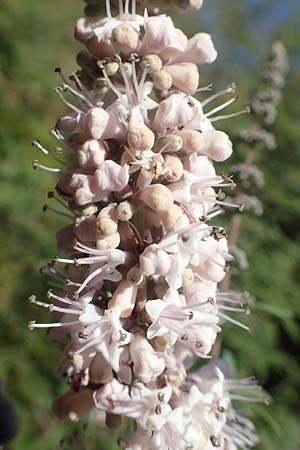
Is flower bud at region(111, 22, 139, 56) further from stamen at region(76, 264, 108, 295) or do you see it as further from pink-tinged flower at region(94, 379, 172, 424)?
pink-tinged flower at region(94, 379, 172, 424)

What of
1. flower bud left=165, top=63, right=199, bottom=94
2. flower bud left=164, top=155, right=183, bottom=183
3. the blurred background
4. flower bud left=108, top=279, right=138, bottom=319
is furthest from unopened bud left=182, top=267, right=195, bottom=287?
the blurred background

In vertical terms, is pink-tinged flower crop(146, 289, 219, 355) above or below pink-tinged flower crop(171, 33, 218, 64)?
below

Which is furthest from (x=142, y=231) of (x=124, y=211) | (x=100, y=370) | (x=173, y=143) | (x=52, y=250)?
(x=52, y=250)

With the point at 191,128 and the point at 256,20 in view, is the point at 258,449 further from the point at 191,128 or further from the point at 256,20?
the point at 256,20

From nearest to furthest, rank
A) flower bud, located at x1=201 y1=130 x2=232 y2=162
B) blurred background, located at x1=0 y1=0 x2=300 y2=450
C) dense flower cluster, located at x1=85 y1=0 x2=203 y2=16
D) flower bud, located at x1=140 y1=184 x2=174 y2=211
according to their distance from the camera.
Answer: flower bud, located at x1=140 y1=184 x2=174 y2=211
flower bud, located at x1=201 y1=130 x2=232 y2=162
dense flower cluster, located at x1=85 y1=0 x2=203 y2=16
blurred background, located at x1=0 y1=0 x2=300 y2=450

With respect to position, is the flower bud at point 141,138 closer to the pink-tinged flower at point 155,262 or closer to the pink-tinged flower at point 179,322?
the pink-tinged flower at point 155,262

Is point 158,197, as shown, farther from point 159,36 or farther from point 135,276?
point 159,36
